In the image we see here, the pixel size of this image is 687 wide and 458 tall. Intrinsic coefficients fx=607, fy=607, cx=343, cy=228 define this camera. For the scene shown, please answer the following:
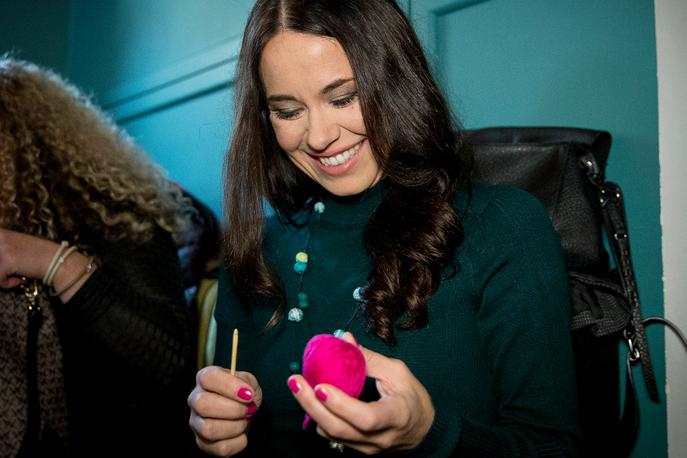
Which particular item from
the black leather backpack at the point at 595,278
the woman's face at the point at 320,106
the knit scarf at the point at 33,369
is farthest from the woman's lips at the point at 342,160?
the knit scarf at the point at 33,369

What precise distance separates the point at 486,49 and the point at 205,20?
1.19 m


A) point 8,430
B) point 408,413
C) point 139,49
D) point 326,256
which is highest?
point 139,49

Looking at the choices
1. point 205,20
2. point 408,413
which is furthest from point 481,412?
point 205,20

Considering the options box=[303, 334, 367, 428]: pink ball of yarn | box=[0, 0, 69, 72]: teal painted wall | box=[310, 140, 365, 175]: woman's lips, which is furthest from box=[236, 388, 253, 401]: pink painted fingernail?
box=[0, 0, 69, 72]: teal painted wall

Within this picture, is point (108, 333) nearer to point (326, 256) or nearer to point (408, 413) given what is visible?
point (326, 256)

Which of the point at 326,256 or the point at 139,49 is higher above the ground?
the point at 139,49

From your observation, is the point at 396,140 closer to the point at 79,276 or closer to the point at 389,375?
the point at 389,375

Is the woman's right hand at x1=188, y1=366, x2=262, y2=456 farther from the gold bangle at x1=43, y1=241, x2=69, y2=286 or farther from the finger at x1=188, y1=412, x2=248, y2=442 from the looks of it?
the gold bangle at x1=43, y1=241, x2=69, y2=286

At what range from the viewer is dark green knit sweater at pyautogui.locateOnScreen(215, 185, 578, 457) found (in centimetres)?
86

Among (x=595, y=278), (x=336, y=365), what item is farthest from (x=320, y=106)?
(x=595, y=278)

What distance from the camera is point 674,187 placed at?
1.09m

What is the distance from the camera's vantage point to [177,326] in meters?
1.47

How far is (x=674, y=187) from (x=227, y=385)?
0.85 m

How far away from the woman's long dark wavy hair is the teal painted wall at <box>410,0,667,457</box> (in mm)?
321
